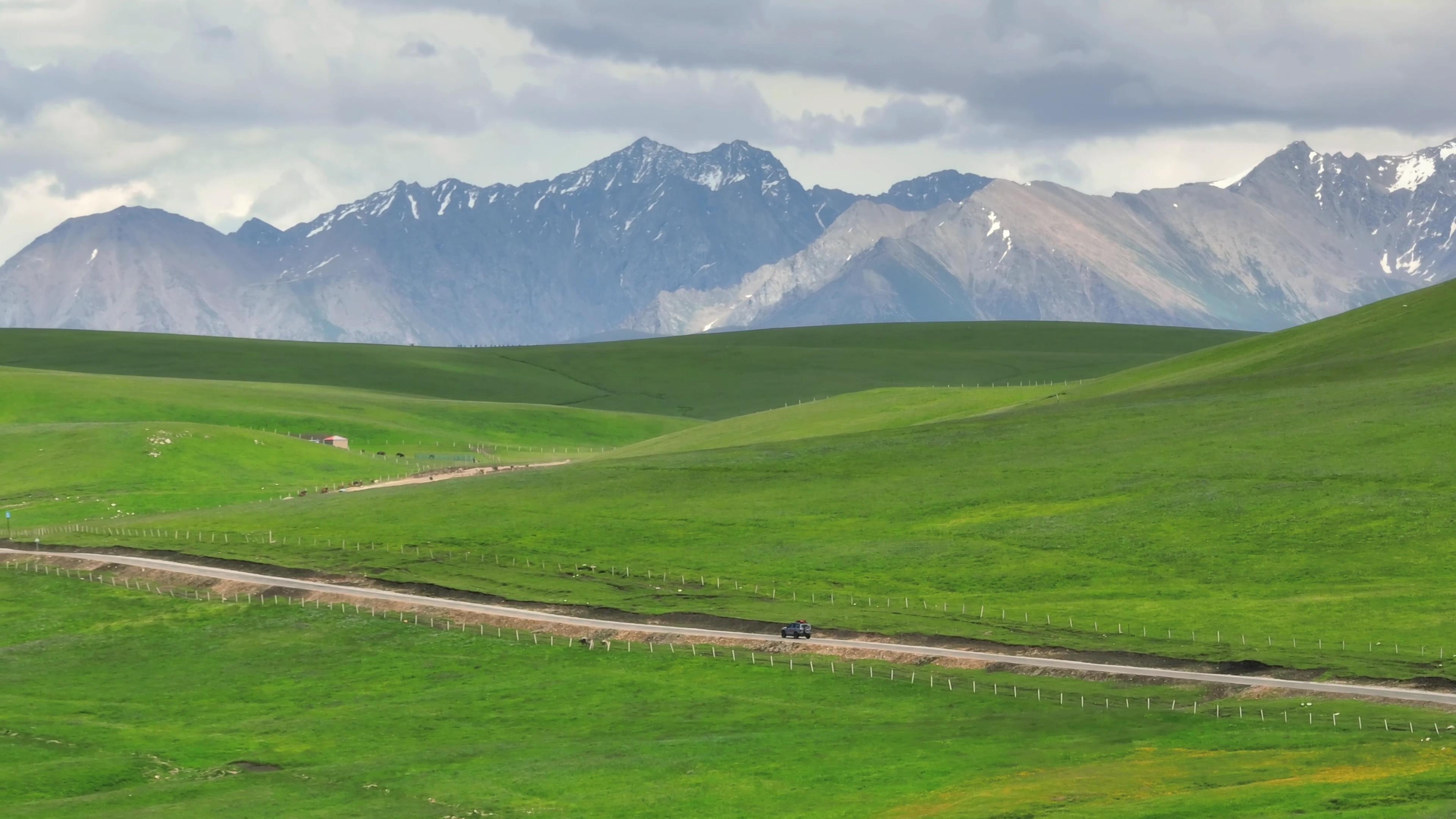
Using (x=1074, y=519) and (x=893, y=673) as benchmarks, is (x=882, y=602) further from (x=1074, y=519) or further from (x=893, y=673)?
(x=1074, y=519)

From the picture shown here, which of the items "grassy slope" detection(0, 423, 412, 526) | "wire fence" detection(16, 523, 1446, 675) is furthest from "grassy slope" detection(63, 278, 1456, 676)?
"grassy slope" detection(0, 423, 412, 526)

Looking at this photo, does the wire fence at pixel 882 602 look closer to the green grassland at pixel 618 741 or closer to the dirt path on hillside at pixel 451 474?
the green grassland at pixel 618 741

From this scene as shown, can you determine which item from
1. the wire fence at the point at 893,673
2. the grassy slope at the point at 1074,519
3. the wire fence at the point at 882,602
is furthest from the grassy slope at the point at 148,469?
the wire fence at the point at 893,673

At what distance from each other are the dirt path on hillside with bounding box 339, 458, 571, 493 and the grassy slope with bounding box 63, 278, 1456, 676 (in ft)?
37.8

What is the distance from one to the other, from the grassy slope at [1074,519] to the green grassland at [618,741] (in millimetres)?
11225

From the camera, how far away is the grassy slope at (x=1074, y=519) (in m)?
97.5

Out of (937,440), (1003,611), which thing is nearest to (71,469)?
(937,440)

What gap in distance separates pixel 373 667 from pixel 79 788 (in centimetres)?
2547

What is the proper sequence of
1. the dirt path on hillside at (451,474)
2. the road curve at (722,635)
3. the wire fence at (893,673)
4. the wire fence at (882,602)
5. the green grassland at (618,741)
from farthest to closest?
the dirt path on hillside at (451,474)
the wire fence at (882,602)
the road curve at (722,635)
the wire fence at (893,673)
the green grassland at (618,741)

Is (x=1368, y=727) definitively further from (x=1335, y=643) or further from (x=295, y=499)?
(x=295, y=499)

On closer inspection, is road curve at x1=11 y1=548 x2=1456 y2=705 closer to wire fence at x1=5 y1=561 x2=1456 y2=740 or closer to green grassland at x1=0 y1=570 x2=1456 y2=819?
wire fence at x1=5 y1=561 x2=1456 y2=740

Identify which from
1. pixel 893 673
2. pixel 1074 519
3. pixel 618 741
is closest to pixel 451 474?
pixel 1074 519

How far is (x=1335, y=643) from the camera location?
87250mm

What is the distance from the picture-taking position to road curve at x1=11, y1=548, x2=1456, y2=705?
78.6m
